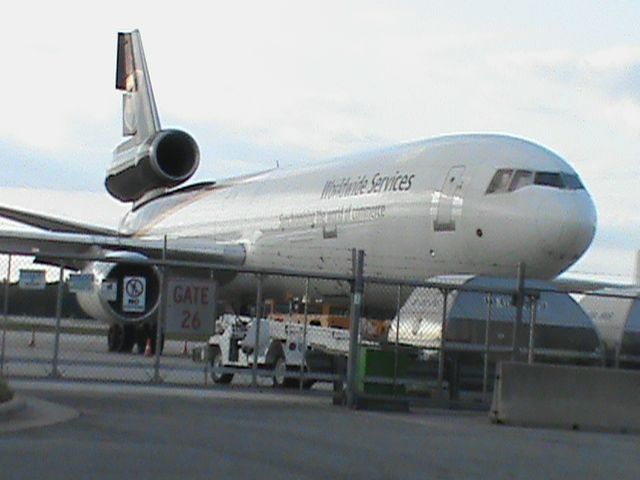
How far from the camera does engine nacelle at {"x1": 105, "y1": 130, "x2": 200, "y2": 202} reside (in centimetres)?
3991

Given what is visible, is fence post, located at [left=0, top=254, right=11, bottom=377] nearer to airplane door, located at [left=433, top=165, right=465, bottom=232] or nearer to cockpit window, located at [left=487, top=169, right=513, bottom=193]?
airplane door, located at [left=433, top=165, right=465, bottom=232]

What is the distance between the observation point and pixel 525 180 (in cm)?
2417

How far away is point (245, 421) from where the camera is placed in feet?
47.4

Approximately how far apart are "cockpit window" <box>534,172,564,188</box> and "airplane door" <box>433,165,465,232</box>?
1276 mm

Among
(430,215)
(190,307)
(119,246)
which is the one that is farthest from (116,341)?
(190,307)

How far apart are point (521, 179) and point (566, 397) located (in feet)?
28.0

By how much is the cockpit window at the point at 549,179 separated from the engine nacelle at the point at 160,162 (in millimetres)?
16839

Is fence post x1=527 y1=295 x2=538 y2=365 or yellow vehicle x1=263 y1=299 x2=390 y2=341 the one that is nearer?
fence post x1=527 y1=295 x2=538 y2=365

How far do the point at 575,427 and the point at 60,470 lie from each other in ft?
26.1

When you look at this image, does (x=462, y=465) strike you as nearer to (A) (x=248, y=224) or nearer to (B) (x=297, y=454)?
(B) (x=297, y=454)

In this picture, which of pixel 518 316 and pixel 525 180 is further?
pixel 525 180

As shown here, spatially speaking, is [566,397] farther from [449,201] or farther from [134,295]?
[134,295]

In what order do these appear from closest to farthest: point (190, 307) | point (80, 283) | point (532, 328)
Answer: point (190, 307)
point (80, 283)
point (532, 328)

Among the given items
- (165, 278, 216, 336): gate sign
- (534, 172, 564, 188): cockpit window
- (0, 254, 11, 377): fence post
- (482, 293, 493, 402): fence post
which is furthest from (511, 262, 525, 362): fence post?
(534, 172, 564, 188): cockpit window
